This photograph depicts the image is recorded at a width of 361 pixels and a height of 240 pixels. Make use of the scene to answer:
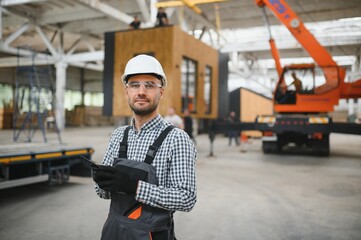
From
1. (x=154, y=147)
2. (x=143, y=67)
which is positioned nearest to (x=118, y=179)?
(x=154, y=147)

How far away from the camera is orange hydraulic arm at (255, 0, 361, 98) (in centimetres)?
952

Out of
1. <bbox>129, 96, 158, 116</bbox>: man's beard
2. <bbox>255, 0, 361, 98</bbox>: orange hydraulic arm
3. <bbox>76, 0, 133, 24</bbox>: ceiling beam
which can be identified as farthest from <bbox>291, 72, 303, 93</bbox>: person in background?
<bbox>129, 96, 158, 116</bbox>: man's beard

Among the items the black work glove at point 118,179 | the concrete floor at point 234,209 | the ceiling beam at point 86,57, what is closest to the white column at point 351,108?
the ceiling beam at point 86,57

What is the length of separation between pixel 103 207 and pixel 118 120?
13455 mm

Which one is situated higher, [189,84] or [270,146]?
[189,84]

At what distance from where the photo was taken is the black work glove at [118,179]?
1566mm

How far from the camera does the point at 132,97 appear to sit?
1775 millimetres

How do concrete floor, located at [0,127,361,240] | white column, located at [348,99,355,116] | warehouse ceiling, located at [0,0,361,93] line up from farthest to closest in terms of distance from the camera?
white column, located at [348,99,355,116] → warehouse ceiling, located at [0,0,361,93] → concrete floor, located at [0,127,361,240]

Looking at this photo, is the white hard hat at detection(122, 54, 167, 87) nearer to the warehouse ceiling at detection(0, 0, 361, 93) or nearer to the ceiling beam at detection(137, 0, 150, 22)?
the warehouse ceiling at detection(0, 0, 361, 93)

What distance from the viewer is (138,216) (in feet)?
5.48

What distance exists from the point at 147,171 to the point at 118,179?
16 centimetres

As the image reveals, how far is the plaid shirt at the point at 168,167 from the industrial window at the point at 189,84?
863 centimetres

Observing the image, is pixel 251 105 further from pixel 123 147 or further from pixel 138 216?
pixel 138 216

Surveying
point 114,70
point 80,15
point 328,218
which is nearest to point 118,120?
point 80,15
